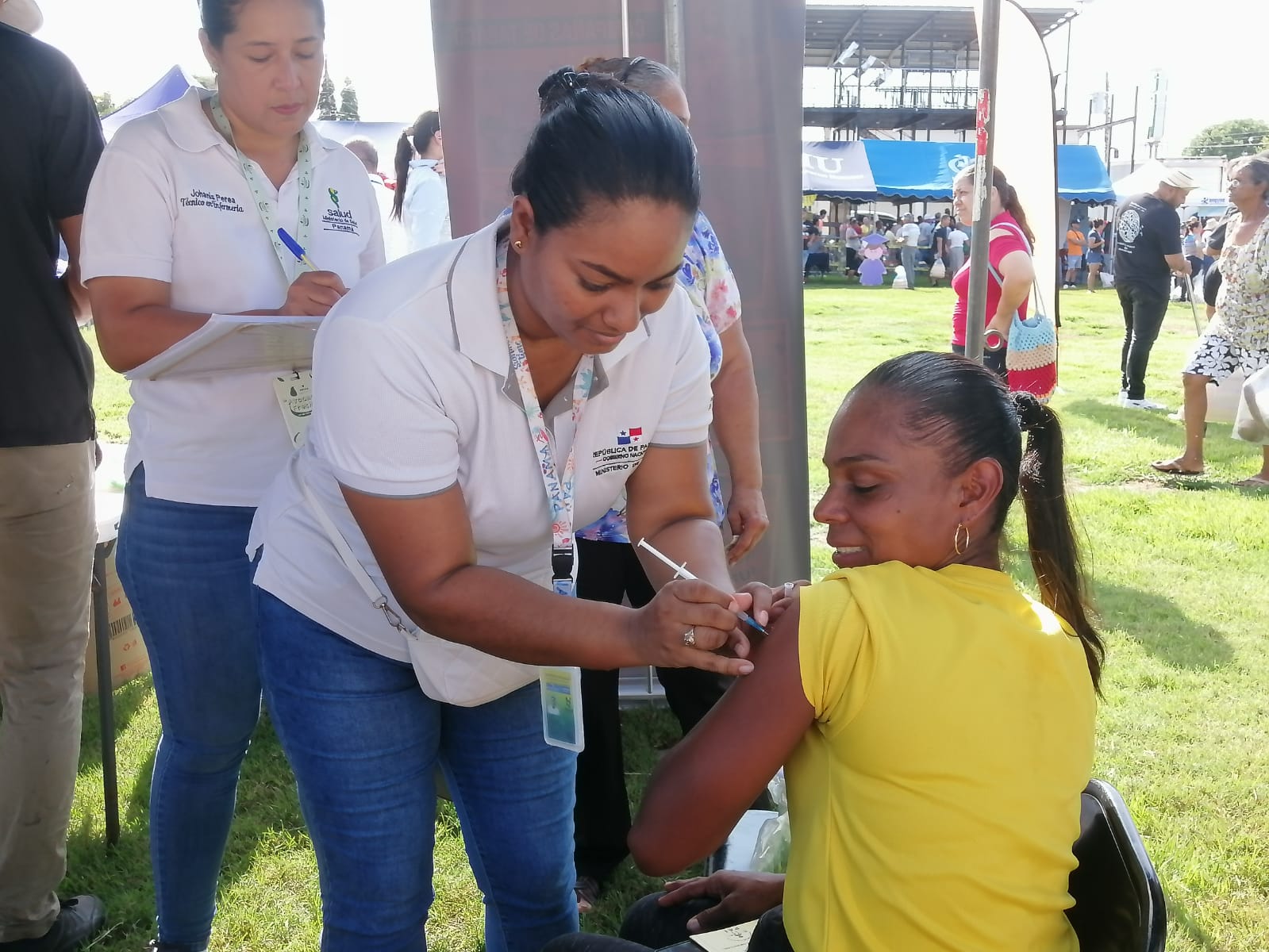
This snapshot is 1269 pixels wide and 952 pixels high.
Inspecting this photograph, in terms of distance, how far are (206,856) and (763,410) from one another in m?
2.01

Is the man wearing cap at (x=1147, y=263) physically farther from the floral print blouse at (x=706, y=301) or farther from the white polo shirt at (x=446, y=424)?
the white polo shirt at (x=446, y=424)

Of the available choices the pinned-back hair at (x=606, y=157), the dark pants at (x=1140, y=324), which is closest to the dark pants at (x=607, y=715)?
the pinned-back hair at (x=606, y=157)

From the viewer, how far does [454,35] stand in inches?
120

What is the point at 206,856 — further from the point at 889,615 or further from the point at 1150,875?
the point at 1150,875

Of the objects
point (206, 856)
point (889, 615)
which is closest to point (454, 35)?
point (206, 856)

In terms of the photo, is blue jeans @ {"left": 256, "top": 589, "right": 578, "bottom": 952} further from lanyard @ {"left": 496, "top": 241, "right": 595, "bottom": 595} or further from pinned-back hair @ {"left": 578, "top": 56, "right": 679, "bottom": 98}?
pinned-back hair @ {"left": 578, "top": 56, "right": 679, "bottom": 98}

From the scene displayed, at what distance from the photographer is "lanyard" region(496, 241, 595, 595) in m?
1.45

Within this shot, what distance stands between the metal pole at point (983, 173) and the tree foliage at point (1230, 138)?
261ft

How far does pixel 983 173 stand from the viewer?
327 cm

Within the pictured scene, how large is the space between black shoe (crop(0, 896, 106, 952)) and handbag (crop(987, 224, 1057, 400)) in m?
3.75

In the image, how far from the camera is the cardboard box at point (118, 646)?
372cm

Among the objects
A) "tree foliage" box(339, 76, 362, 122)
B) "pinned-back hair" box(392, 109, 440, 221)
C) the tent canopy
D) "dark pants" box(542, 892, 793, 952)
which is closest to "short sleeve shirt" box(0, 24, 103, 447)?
"dark pants" box(542, 892, 793, 952)

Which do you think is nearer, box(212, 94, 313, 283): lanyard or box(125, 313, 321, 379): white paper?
box(125, 313, 321, 379): white paper

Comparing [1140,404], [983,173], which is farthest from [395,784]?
[1140,404]
